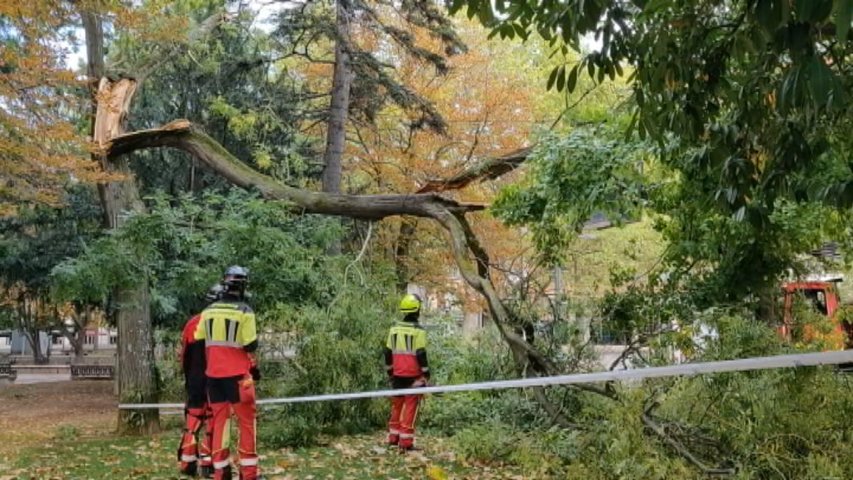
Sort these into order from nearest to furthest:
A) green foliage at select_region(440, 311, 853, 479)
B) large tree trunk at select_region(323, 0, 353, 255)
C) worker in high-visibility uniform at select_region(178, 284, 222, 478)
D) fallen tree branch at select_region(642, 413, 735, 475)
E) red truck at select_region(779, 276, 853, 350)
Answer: green foliage at select_region(440, 311, 853, 479)
fallen tree branch at select_region(642, 413, 735, 475)
worker in high-visibility uniform at select_region(178, 284, 222, 478)
red truck at select_region(779, 276, 853, 350)
large tree trunk at select_region(323, 0, 353, 255)

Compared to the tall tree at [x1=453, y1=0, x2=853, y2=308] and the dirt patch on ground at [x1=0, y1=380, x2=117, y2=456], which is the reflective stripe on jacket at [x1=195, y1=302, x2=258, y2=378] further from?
the dirt patch on ground at [x1=0, y1=380, x2=117, y2=456]

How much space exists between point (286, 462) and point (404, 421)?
1601mm

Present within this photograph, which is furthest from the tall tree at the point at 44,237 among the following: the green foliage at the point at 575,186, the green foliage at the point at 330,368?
the green foliage at the point at 575,186

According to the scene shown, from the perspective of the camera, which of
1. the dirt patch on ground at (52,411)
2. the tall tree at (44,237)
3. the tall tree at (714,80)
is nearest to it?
the tall tree at (714,80)

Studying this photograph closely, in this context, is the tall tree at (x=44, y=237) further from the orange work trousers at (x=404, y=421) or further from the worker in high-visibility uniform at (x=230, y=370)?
the worker in high-visibility uniform at (x=230, y=370)

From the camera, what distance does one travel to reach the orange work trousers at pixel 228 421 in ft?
22.0

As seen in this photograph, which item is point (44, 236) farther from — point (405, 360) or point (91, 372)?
point (405, 360)

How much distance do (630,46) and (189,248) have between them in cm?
854

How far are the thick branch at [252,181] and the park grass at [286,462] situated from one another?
3.70 metres

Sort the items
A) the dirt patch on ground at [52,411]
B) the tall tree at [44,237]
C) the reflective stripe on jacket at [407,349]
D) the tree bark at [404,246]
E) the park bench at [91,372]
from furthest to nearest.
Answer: the park bench at [91,372]
the tree bark at [404,246]
the tall tree at [44,237]
the dirt patch on ground at [52,411]
the reflective stripe on jacket at [407,349]

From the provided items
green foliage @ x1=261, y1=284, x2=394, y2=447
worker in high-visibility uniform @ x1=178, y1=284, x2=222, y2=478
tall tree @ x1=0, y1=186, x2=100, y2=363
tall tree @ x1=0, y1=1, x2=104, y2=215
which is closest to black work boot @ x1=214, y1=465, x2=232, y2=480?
worker in high-visibility uniform @ x1=178, y1=284, x2=222, y2=478

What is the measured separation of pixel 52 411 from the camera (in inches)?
655

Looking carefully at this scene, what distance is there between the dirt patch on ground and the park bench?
79 centimetres

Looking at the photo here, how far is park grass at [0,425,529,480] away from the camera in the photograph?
7539 millimetres
